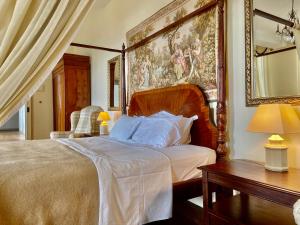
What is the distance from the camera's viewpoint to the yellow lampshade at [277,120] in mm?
1401

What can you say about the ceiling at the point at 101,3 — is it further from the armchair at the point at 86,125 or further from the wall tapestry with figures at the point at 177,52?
the armchair at the point at 86,125

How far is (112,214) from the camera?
150 centimetres

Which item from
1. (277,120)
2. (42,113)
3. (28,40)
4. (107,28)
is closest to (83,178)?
(28,40)

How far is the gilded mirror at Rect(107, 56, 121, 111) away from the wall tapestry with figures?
0.51 meters

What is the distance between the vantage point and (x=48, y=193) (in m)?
1.35

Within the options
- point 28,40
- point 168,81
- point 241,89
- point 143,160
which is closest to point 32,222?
point 143,160

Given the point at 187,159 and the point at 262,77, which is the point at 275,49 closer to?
the point at 262,77

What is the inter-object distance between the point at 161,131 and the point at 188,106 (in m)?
0.42

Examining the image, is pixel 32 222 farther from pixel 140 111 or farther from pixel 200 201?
pixel 140 111

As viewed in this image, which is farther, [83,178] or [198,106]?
[198,106]

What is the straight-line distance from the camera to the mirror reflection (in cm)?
164

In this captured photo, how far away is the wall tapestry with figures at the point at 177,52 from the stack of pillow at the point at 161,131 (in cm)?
38

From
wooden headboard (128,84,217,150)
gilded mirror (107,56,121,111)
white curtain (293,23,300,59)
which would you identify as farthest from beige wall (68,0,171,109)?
white curtain (293,23,300,59)

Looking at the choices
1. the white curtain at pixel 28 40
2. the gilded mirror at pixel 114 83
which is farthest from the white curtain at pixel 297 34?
the gilded mirror at pixel 114 83
